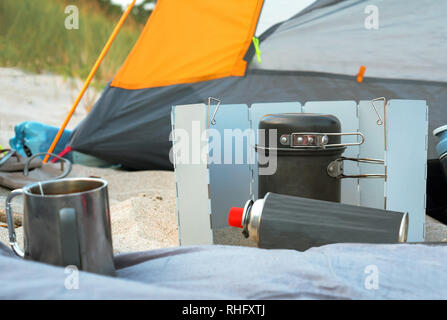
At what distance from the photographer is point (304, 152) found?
1.09 meters

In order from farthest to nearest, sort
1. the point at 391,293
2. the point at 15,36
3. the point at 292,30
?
the point at 15,36, the point at 292,30, the point at 391,293

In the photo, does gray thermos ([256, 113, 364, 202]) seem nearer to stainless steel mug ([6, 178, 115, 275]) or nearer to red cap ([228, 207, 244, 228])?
red cap ([228, 207, 244, 228])

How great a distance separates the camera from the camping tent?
1834 millimetres

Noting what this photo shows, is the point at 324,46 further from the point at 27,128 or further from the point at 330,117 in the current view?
the point at 27,128

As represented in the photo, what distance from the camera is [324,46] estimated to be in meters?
1.97

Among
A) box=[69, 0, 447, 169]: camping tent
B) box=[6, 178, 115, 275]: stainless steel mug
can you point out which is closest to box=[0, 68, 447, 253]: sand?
box=[69, 0, 447, 169]: camping tent

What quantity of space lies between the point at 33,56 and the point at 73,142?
130 inches

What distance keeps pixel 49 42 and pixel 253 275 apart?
17.3 feet

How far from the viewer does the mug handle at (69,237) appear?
18.9 inches

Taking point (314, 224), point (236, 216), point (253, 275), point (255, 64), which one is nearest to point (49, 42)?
point (255, 64)

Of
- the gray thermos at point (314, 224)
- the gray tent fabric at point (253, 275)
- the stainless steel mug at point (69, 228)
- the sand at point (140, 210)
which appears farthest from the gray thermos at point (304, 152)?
the stainless steel mug at point (69, 228)

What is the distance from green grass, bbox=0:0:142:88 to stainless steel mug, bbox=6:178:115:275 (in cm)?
473

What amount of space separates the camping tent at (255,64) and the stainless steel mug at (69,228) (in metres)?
1.60

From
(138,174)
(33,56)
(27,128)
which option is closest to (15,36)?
→ (33,56)
